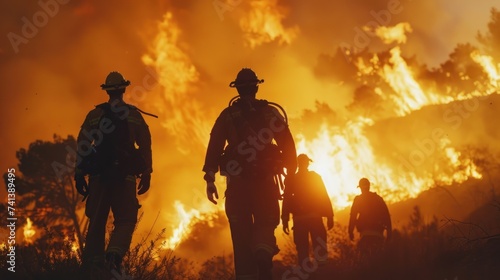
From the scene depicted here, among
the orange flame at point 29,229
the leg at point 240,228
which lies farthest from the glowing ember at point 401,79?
the leg at point 240,228

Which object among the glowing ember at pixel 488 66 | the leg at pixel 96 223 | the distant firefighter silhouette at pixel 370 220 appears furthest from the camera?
the glowing ember at pixel 488 66

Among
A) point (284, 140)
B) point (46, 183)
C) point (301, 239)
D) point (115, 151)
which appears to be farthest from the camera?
point (46, 183)

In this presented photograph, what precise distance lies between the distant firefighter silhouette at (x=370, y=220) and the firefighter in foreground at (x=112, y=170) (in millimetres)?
6213

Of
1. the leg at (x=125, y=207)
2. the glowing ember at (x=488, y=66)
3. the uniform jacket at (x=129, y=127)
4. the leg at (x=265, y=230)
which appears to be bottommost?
the leg at (x=265, y=230)

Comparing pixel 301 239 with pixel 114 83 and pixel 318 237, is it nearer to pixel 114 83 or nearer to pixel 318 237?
pixel 318 237

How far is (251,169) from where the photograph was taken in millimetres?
7637

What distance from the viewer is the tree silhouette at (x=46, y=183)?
37.4 meters

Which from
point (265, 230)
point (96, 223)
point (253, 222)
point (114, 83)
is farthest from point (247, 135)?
point (96, 223)

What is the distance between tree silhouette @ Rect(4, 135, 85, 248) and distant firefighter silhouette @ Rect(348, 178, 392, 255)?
26.3 m

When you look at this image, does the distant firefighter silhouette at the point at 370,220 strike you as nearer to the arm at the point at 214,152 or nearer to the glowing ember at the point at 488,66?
the arm at the point at 214,152

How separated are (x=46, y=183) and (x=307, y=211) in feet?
95.9

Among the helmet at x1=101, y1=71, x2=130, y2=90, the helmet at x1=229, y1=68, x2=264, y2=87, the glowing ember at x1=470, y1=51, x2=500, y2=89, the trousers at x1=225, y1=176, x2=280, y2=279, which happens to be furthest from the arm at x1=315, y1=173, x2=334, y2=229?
the glowing ember at x1=470, y1=51, x2=500, y2=89

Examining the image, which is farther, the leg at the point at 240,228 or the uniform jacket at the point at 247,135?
the uniform jacket at the point at 247,135

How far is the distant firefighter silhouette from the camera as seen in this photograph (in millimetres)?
13102
